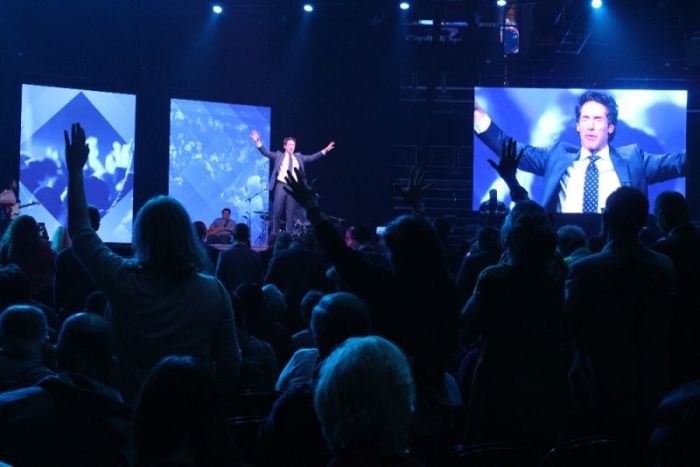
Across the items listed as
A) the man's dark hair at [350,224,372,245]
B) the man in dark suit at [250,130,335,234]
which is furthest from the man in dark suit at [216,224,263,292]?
the man in dark suit at [250,130,335,234]

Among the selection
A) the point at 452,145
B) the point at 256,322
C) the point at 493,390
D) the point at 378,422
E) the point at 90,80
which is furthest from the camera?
the point at 452,145

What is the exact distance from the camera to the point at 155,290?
259 centimetres

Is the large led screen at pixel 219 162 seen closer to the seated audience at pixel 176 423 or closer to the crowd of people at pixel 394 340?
the crowd of people at pixel 394 340

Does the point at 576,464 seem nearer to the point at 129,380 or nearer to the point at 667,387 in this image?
the point at 667,387

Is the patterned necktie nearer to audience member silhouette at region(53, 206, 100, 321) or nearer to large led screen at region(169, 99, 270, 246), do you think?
large led screen at region(169, 99, 270, 246)

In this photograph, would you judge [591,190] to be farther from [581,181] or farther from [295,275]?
[295,275]

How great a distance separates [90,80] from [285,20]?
3.99 m

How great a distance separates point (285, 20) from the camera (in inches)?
635

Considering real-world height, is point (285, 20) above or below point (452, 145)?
above

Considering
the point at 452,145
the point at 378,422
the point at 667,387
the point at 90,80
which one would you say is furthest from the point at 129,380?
the point at 452,145

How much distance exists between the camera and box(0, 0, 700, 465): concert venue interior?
13984mm

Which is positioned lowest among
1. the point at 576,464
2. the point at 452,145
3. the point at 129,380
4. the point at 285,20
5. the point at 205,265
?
the point at 576,464

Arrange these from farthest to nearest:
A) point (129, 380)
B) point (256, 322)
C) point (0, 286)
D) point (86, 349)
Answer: point (256, 322) < point (0, 286) < point (129, 380) < point (86, 349)

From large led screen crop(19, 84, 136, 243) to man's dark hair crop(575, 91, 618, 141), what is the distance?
7700 mm
